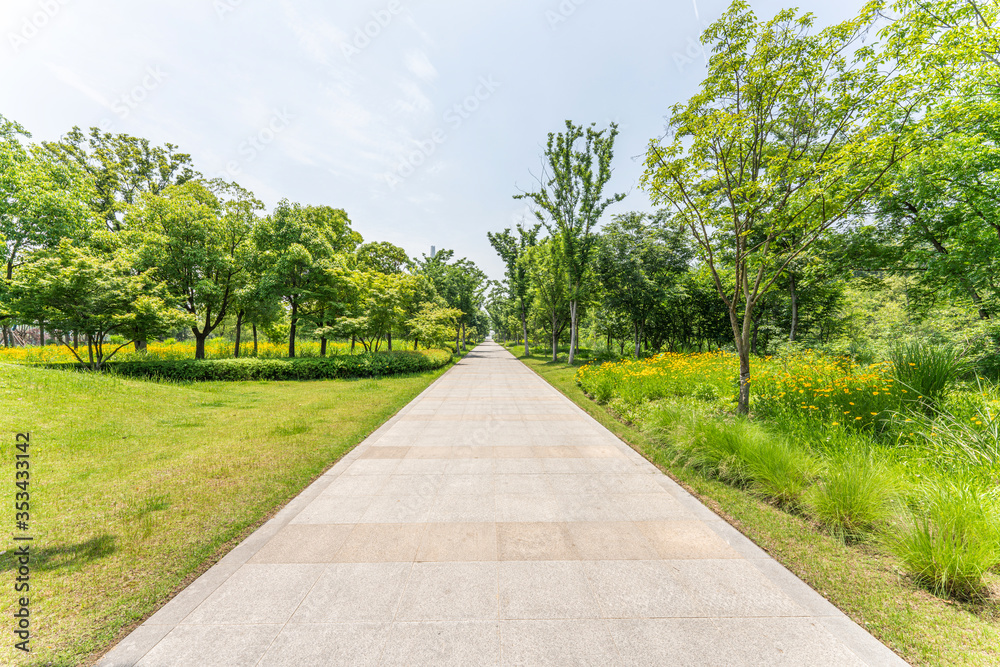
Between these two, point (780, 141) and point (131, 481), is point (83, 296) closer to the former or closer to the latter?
point (131, 481)

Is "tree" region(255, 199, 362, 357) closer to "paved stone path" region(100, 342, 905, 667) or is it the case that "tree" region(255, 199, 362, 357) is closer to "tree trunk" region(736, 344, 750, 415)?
A: "paved stone path" region(100, 342, 905, 667)


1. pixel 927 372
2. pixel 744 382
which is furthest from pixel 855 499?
pixel 927 372

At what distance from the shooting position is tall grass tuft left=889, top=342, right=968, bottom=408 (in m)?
5.57

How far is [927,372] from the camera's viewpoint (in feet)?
18.8

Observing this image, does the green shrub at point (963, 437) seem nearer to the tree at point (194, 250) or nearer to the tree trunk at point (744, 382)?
the tree trunk at point (744, 382)

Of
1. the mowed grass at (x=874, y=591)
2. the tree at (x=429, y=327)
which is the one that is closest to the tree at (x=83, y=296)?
the tree at (x=429, y=327)

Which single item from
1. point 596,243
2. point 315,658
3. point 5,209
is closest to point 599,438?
point 315,658

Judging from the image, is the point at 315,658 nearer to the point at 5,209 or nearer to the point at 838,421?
the point at 838,421

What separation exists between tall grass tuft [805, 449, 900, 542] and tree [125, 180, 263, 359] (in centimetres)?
2182

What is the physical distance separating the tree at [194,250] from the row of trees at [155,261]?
0.18 feet

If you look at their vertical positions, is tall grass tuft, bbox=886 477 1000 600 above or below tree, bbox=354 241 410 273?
below

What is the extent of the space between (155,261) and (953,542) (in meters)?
25.0

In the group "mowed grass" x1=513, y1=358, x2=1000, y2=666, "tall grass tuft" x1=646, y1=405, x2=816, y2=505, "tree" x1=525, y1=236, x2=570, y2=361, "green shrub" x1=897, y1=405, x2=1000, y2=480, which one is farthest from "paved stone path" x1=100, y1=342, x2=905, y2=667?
"tree" x1=525, y1=236, x2=570, y2=361

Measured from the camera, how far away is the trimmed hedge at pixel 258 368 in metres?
14.0
